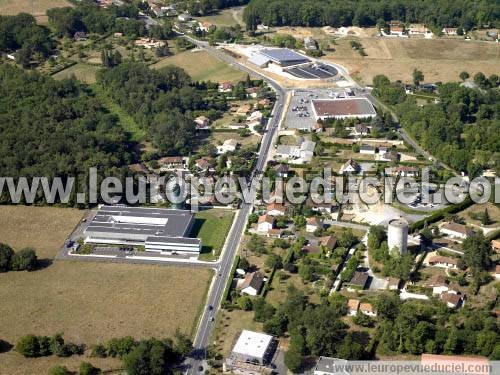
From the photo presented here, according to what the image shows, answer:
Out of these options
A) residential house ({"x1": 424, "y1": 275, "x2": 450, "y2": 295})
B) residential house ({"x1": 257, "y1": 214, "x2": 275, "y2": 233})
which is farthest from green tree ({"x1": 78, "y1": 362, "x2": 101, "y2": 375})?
residential house ({"x1": 424, "y1": 275, "x2": 450, "y2": 295})

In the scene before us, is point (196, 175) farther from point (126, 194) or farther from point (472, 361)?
point (472, 361)

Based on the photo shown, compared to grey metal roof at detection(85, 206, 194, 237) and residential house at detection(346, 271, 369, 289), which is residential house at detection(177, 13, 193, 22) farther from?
residential house at detection(346, 271, 369, 289)

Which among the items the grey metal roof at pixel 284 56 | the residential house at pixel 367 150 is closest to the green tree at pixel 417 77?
the grey metal roof at pixel 284 56

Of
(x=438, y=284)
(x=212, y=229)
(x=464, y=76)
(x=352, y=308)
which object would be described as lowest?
(x=464, y=76)

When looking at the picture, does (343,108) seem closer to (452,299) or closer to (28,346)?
(452,299)

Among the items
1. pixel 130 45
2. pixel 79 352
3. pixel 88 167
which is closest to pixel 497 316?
pixel 79 352

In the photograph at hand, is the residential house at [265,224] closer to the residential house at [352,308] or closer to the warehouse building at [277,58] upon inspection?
the residential house at [352,308]

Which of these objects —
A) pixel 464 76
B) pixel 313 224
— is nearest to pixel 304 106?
pixel 464 76
